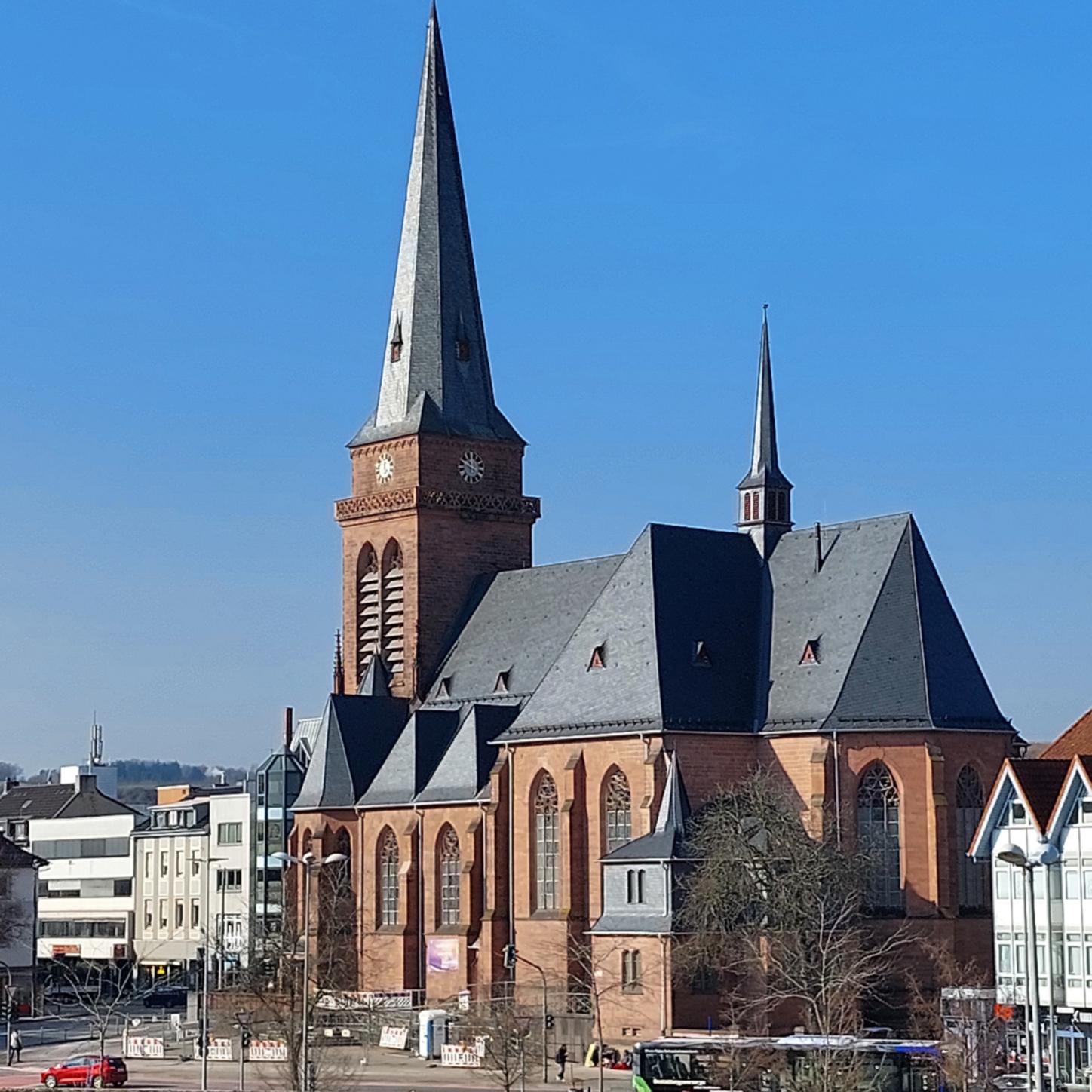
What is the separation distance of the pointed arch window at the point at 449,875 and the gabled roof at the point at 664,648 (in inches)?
250

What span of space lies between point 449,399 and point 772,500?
2000 centimetres

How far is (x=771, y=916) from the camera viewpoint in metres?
72.2

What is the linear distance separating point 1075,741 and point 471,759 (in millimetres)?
23370

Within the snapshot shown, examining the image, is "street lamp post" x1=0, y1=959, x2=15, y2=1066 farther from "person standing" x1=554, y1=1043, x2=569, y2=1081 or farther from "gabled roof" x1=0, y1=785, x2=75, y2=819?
"gabled roof" x1=0, y1=785, x2=75, y2=819

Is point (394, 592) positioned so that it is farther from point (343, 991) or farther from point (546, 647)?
point (343, 991)

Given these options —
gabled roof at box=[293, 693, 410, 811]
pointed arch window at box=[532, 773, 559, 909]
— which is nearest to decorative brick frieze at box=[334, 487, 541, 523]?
gabled roof at box=[293, 693, 410, 811]

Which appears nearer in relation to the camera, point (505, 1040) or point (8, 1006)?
point (505, 1040)

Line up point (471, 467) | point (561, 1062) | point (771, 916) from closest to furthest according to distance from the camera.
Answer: point (561, 1062) < point (771, 916) < point (471, 467)

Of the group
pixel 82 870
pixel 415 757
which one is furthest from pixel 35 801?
pixel 415 757

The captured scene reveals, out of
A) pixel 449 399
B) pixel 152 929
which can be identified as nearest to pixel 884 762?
pixel 449 399

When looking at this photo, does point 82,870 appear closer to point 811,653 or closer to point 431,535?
point 431,535

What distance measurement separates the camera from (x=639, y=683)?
3150 inches

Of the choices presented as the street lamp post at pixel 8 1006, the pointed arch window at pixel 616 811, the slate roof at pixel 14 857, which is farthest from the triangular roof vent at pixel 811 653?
the slate roof at pixel 14 857

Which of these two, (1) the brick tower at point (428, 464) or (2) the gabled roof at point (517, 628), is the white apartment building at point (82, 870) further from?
(2) the gabled roof at point (517, 628)
